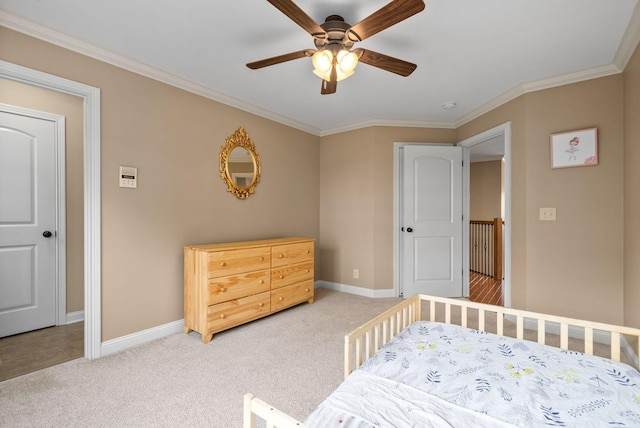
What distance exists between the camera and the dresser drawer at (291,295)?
122 inches

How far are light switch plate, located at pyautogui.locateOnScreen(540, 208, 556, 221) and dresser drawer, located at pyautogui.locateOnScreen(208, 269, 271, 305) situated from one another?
8.89ft

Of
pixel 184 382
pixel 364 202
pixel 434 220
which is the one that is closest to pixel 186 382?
pixel 184 382

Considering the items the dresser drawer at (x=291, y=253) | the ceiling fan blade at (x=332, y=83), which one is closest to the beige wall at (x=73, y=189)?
the dresser drawer at (x=291, y=253)

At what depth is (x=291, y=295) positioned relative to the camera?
329cm

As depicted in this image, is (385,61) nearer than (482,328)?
No

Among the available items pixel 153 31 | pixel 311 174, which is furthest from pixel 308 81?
pixel 311 174

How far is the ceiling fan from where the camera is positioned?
4.90 ft

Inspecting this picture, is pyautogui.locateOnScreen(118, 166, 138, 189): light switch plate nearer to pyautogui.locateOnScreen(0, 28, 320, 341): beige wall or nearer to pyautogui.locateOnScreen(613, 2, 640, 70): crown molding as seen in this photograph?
pyautogui.locateOnScreen(0, 28, 320, 341): beige wall

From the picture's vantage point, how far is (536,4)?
176 centimetres

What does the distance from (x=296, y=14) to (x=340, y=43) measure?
400 millimetres

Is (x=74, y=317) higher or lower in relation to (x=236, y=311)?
lower

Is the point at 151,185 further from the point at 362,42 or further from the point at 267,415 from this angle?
the point at 267,415

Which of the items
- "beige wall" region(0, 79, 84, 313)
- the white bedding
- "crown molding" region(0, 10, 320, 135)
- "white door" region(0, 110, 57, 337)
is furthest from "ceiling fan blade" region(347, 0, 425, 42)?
"white door" region(0, 110, 57, 337)

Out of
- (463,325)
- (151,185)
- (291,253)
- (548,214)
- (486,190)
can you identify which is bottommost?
(463,325)
